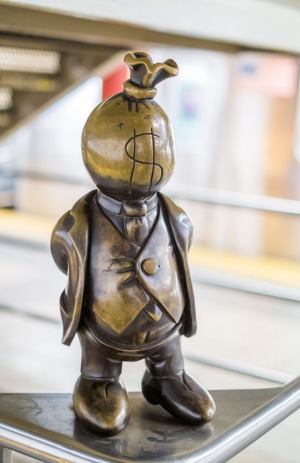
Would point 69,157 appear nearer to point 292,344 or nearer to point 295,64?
point 295,64

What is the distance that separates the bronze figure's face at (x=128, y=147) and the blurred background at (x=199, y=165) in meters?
0.37

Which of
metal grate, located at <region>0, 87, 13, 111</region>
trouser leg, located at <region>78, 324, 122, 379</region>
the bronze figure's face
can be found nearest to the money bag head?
the bronze figure's face

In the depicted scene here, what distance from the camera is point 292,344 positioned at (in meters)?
2.81

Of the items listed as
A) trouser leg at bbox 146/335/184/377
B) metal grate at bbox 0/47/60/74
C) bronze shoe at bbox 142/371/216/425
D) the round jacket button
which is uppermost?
metal grate at bbox 0/47/60/74

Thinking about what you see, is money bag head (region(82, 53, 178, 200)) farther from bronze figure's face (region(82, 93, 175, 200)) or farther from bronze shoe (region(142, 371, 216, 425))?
bronze shoe (region(142, 371, 216, 425))

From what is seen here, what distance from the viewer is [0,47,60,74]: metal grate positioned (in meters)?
2.27

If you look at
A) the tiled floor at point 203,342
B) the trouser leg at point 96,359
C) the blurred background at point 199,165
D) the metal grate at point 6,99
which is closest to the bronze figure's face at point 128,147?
the trouser leg at point 96,359

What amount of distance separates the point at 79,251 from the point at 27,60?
1.65 m

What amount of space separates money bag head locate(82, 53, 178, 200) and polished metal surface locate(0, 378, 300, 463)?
25cm

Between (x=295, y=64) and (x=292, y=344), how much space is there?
2.14m

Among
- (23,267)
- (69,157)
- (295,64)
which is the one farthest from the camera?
(69,157)

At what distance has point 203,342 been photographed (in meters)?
2.72

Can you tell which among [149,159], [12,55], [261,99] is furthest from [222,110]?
[149,159]

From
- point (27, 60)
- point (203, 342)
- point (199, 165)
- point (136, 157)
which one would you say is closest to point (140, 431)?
point (136, 157)
